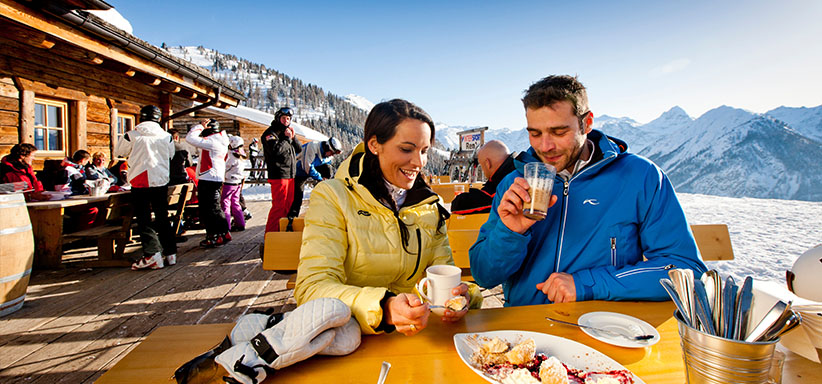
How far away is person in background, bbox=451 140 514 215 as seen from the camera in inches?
128

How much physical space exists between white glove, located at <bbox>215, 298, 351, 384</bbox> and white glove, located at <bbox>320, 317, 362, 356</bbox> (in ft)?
0.08

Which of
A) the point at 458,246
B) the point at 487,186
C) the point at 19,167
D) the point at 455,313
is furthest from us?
the point at 19,167

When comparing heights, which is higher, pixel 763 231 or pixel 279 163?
pixel 279 163

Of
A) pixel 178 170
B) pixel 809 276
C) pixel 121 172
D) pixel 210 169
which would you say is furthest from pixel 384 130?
pixel 121 172

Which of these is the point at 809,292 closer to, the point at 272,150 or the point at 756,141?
the point at 272,150

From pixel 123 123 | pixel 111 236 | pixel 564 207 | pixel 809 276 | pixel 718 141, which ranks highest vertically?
pixel 718 141

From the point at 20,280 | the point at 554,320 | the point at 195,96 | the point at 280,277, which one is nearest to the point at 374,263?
the point at 554,320

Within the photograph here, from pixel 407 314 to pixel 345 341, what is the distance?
0.60 feet

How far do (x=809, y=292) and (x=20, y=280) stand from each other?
5239 millimetres

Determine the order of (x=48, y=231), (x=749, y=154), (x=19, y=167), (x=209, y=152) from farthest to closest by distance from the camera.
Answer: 1. (x=749, y=154)
2. (x=209, y=152)
3. (x=19, y=167)
4. (x=48, y=231)

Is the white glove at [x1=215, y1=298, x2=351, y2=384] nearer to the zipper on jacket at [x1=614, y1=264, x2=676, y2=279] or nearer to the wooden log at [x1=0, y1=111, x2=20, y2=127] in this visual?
the zipper on jacket at [x1=614, y1=264, x2=676, y2=279]

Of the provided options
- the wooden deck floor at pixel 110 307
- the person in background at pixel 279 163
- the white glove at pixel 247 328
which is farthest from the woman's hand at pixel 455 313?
the person in background at pixel 279 163

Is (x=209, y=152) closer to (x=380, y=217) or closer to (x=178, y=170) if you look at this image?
(x=178, y=170)

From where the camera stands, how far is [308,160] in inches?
250
